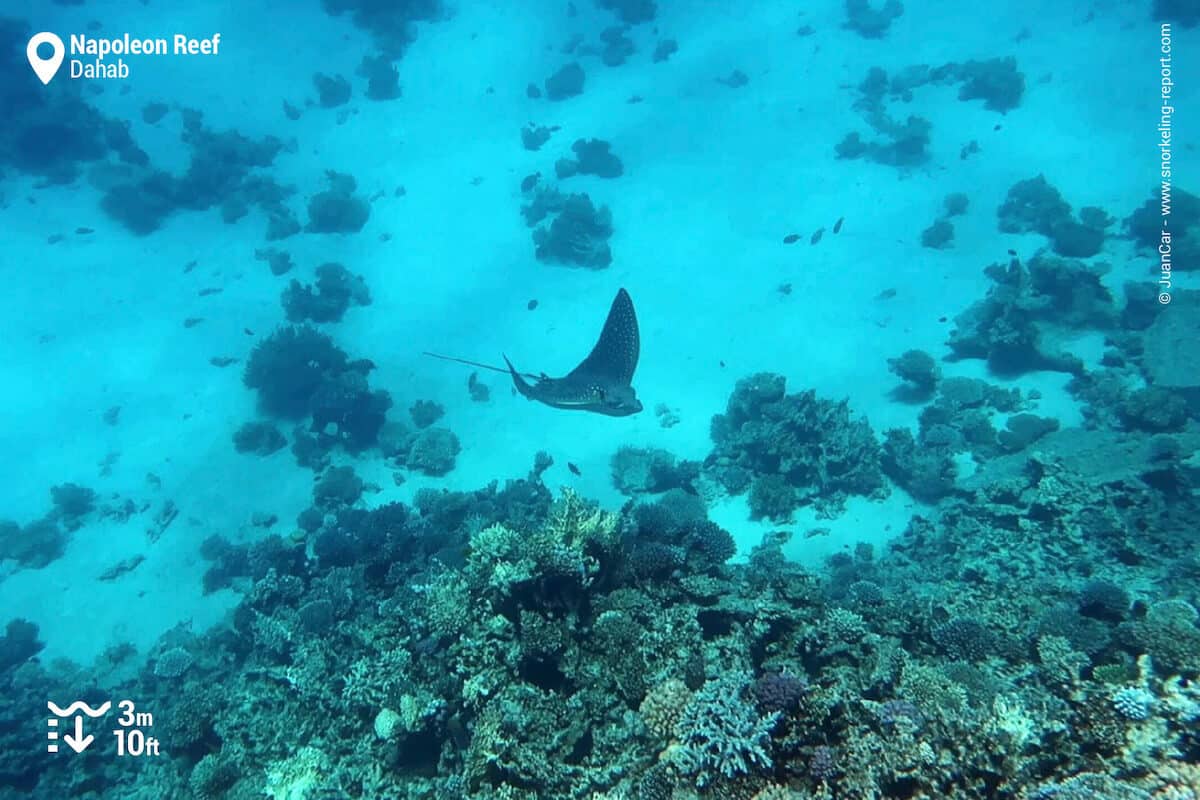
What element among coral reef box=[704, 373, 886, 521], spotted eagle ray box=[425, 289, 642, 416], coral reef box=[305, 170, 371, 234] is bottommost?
coral reef box=[704, 373, 886, 521]

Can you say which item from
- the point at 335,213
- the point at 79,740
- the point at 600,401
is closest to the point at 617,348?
the point at 600,401

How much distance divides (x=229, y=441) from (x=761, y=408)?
1791cm

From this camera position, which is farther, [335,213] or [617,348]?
[335,213]

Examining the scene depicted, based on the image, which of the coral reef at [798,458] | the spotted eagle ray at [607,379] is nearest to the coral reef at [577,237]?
the coral reef at [798,458]

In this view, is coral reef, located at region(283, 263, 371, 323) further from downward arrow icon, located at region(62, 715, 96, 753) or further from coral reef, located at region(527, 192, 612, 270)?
downward arrow icon, located at region(62, 715, 96, 753)

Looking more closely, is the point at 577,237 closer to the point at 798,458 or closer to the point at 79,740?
the point at 798,458

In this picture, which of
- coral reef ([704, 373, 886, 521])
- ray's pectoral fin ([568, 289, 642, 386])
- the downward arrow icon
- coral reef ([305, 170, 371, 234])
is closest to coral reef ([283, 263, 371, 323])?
coral reef ([305, 170, 371, 234])

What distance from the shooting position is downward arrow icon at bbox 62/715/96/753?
10883 mm

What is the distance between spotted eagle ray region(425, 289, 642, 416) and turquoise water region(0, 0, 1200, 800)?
0.39ft

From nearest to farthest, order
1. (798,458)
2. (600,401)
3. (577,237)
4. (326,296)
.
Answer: (600,401) < (798,458) < (326,296) < (577,237)

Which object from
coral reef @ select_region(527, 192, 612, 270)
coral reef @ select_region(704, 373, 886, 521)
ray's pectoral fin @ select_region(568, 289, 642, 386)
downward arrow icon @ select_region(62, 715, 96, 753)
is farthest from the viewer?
coral reef @ select_region(527, 192, 612, 270)

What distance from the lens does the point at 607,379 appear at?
13.3 m

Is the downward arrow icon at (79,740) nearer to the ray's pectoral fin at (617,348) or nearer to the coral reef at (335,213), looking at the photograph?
the ray's pectoral fin at (617,348)

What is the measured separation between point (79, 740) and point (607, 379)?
12066mm
